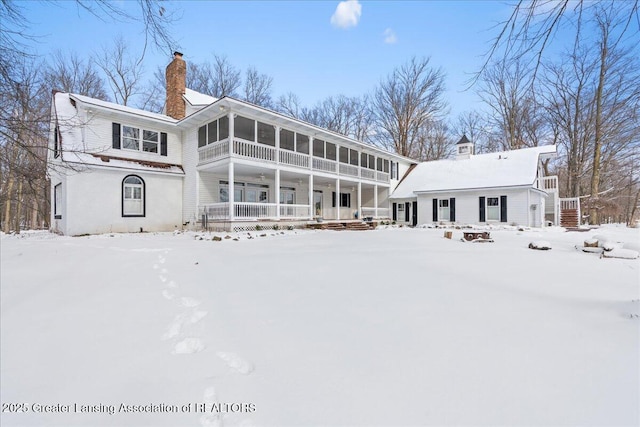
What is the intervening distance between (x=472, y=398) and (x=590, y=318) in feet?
6.07

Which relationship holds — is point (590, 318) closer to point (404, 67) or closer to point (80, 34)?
point (80, 34)

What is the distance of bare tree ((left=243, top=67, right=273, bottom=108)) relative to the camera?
30297mm

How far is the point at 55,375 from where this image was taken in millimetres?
2172

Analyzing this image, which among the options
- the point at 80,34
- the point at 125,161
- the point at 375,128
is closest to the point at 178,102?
the point at 125,161

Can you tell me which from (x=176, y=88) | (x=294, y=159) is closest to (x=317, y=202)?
(x=294, y=159)

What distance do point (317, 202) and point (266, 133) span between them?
631cm

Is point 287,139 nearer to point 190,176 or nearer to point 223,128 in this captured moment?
point 223,128

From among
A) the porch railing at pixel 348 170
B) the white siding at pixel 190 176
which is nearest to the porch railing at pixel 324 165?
the porch railing at pixel 348 170

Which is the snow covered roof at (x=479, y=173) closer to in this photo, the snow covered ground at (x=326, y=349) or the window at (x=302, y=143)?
the window at (x=302, y=143)

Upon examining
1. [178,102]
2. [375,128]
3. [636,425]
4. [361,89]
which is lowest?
[636,425]

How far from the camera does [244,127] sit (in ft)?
48.1

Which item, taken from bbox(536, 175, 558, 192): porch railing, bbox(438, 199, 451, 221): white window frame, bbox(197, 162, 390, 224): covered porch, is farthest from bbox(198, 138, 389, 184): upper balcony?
bbox(536, 175, 558, 192): porch railing

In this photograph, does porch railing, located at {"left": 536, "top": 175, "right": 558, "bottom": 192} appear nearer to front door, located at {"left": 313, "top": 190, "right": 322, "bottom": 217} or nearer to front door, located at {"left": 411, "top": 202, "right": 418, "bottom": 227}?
front door, located at {"left": 411, "top": 202, "right": 418, "bottom": 227}

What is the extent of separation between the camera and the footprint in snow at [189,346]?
237 centimetres
